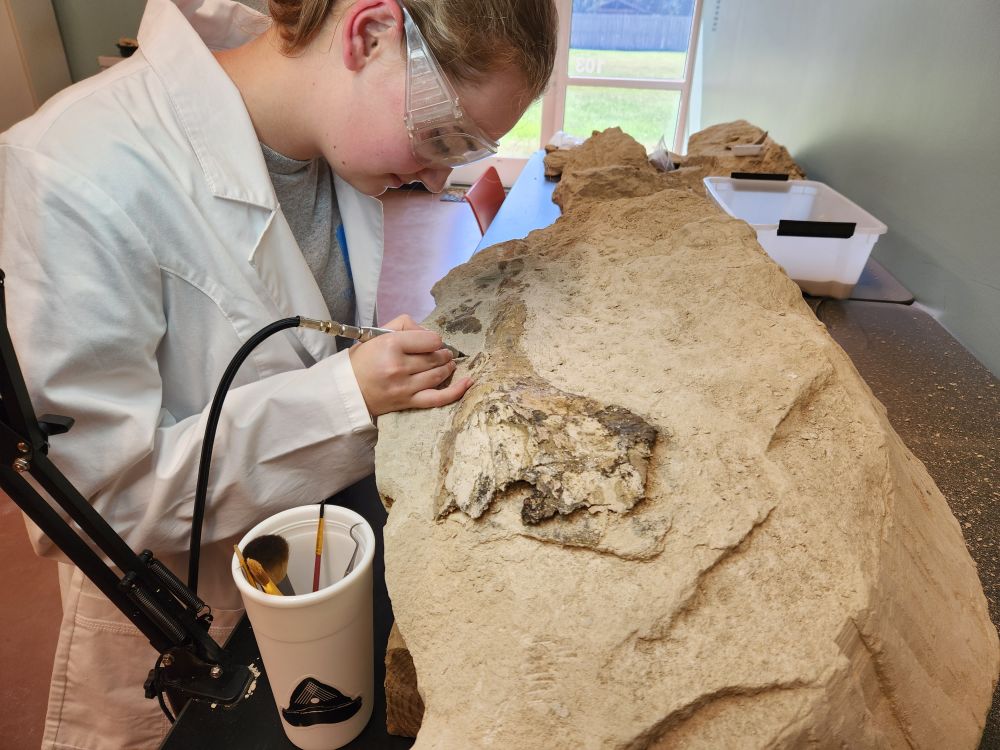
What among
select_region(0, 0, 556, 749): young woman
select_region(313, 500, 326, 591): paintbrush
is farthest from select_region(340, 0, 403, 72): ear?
select_region(313, 500, 326, 591): paintbrush

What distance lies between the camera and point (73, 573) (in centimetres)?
104

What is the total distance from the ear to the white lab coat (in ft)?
0.72

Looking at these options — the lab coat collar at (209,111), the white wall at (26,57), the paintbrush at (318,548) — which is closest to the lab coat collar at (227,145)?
the lab coat collar at (209,111)

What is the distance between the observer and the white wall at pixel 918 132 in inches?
58.4

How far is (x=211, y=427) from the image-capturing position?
2.73 ft

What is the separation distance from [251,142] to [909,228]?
1.68 metres

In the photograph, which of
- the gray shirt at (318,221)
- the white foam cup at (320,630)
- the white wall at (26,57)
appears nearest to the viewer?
the white foam cup at (320,630)

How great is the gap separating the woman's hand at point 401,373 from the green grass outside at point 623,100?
197 inches

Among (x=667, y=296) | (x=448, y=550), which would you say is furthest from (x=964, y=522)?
(x=448, y=550)

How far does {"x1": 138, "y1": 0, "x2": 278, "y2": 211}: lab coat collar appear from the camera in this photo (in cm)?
94

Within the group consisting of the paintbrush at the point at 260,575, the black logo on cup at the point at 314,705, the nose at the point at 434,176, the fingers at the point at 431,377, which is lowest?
the black logo on cup at the point at 314,705

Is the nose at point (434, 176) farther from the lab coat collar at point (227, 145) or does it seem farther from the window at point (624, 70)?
the window at point (624, 70)

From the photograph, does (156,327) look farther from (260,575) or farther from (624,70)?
(624,70)

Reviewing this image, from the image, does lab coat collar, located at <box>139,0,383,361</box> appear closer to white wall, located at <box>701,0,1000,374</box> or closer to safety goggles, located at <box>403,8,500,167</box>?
safety goggles, located at <box>403,8,500,167</box>
